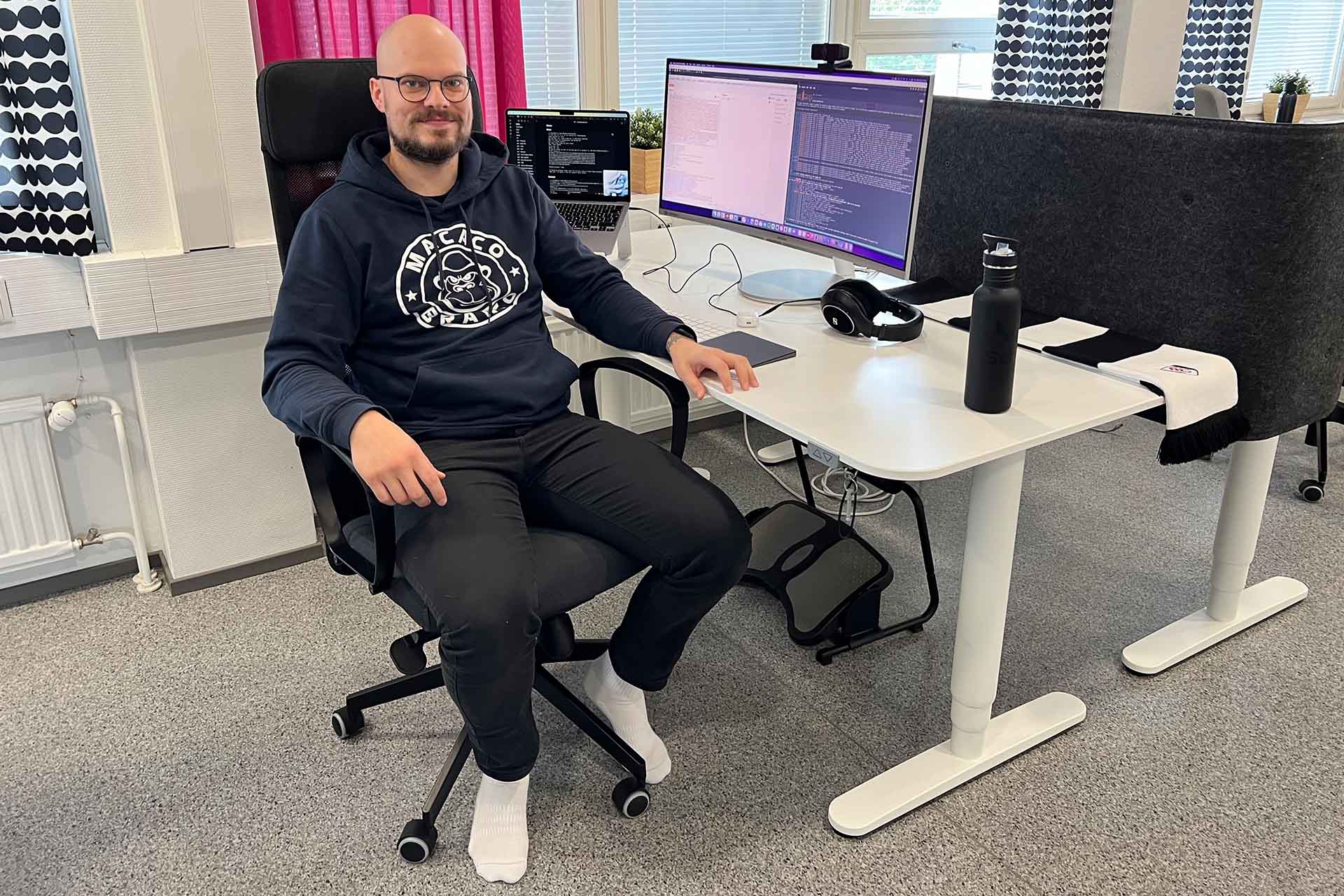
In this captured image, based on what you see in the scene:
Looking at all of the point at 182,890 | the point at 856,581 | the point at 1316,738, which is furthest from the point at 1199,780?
the point at 182,890

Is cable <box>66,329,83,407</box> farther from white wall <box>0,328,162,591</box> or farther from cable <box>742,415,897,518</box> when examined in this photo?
cable <box>742,415,897,518</box>

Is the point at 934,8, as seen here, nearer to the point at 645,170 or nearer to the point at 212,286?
the point at 645,170

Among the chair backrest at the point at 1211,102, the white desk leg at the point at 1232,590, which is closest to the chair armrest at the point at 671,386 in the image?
the white desk leg at the point at 1232,590

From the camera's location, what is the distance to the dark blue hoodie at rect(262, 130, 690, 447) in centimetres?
161

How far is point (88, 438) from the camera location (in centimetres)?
236

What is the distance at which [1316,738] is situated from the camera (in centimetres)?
192

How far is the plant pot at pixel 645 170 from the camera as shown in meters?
2.78

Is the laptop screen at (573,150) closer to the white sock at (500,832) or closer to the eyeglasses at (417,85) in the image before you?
the eyeglasses at (417,85)

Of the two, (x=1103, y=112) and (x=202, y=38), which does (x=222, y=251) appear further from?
(x=1103, y=112)

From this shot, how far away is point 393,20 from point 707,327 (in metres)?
1.17

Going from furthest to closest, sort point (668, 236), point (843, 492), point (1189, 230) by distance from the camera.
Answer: point (843, 492) → point (668, 236) → point (1189, 230)

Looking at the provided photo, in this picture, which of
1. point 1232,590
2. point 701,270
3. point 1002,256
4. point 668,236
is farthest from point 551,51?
point 1232,590

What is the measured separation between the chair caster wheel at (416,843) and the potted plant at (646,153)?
1.74 metres

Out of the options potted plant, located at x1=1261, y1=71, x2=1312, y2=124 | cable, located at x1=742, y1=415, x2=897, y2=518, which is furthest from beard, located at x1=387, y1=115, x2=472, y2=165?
potted plant, located at x1=1261, y1=71, x2=1312, y2=124
